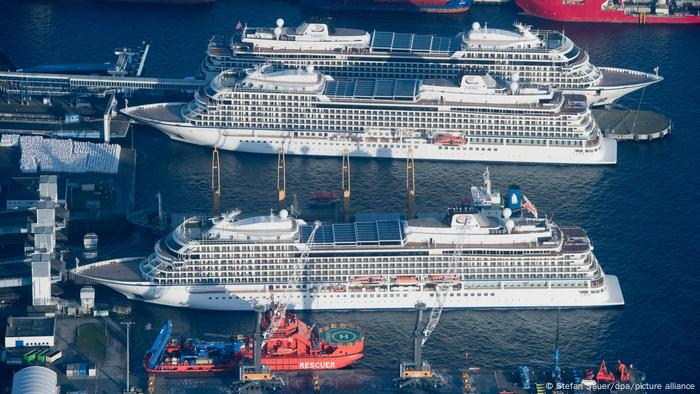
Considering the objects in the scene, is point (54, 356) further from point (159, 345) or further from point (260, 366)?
point (260, 366)

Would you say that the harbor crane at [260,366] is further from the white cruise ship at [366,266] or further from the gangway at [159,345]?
the gangway at [159,345]

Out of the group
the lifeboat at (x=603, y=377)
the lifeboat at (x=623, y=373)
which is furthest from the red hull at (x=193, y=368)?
the lifeboat at (x=623, y=373)

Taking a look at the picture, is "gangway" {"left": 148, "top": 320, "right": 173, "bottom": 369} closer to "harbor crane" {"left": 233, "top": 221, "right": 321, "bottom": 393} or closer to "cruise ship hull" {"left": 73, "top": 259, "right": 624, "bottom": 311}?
"cruise ship hull" {"left": 73, "top": 259, "right": 624, "bottom": 311}

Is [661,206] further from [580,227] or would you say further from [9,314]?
[9,314]

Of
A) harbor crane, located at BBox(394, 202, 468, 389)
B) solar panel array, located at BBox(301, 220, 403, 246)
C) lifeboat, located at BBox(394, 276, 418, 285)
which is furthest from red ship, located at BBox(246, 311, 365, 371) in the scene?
solar panel array, located at BBox(301, 220, 403, 246)

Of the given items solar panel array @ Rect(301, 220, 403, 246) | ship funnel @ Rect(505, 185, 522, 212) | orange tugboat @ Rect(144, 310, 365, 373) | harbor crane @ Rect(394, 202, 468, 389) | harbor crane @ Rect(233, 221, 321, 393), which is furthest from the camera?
ship funnel @ Rect(505, 185, 522, 212)
